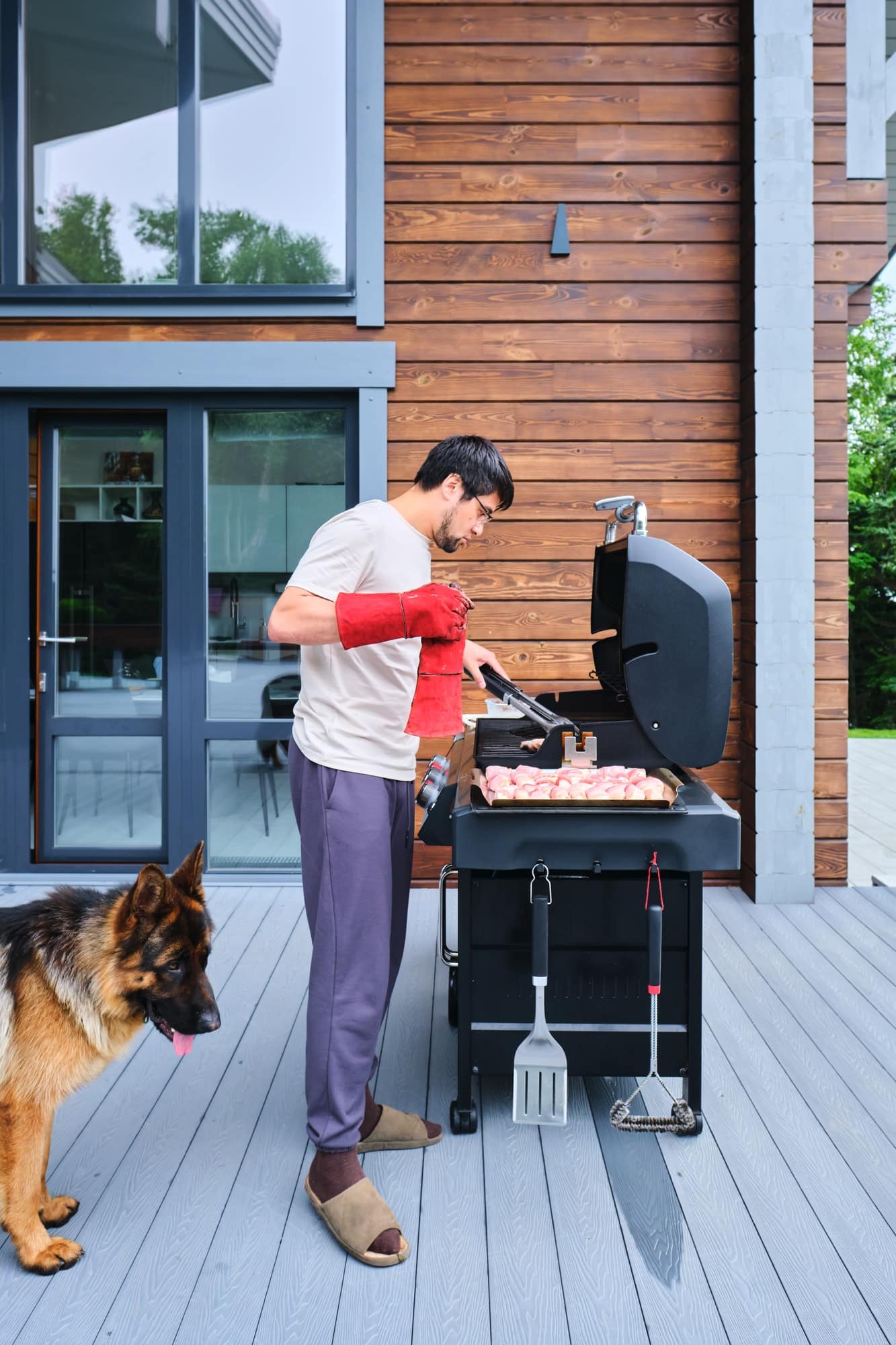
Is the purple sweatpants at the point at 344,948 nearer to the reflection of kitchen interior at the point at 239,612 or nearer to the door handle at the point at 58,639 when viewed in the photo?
the reflection of kitchen interior at the point at 239,612

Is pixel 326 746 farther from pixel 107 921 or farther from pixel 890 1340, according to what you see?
pixel 890 1340

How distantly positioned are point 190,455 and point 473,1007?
2.99 m

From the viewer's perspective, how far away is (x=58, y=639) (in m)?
4.41

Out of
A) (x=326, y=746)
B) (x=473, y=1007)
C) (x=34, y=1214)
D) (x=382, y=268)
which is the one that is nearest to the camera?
(x=34, y=1214)

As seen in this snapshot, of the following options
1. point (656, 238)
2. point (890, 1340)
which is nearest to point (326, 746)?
point (890, 1340)

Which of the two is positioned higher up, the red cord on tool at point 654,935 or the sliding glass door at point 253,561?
the sliding glass door at point 253,561

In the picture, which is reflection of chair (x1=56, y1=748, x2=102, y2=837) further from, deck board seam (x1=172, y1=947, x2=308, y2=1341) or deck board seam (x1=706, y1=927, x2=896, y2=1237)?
deck board seam (x1=706, y1=927, x2=896, y2=1237)

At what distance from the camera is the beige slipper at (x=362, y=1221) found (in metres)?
1.86

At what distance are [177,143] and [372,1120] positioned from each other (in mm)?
4205

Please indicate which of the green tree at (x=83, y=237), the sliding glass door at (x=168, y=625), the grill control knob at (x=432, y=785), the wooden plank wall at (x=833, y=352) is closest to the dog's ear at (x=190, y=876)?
the grill control knob at (x=432, y=785)

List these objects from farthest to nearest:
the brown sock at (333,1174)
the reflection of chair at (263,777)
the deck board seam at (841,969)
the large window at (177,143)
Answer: the reflection of chair at (263,777)
the large window at (177,143)
the deck board seam at (841,969)
the brown sock at (333,1174)

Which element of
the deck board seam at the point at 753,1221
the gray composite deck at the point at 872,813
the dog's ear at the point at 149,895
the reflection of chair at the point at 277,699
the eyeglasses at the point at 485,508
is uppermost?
the eyeglasses at the point at 485,508

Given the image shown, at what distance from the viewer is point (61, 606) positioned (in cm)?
445

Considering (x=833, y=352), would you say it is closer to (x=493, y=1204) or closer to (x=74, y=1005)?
(x=493, y=1204)
